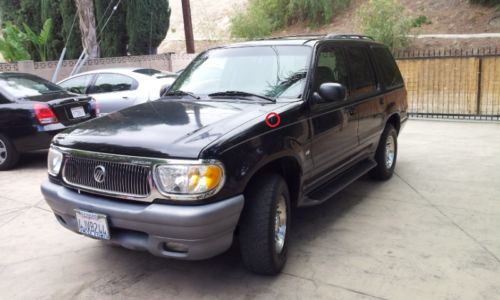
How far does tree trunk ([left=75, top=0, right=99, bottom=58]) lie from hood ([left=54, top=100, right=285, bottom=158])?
42.0 feet

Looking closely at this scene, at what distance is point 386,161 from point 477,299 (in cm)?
309

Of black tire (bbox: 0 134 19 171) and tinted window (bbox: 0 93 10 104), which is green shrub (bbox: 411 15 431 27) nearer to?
tinted window (bbox: 0 93 10 104)

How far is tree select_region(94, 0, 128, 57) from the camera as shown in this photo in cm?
1850

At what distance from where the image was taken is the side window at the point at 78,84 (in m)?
9.66

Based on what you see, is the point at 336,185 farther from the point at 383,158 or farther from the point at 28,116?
the point at 28,116

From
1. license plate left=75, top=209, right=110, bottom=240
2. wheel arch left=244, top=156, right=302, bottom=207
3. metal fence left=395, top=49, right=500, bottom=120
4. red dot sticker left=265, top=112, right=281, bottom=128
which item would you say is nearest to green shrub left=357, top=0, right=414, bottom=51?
metal fence left=395, top=49, right=500, bottom=120

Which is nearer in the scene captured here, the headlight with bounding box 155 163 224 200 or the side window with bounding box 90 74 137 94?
the headlight with bounding box 155 163 224 200

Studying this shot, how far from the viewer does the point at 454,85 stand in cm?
1180

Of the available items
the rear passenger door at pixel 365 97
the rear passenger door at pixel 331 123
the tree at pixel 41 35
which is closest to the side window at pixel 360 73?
the rear passenger door at pixel 365 97

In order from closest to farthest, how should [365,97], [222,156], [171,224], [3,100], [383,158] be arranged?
[171,224] < [222,156] < [365,97] < [383,158] < [3,100]

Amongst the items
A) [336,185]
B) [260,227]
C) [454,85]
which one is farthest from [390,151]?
[454,85]

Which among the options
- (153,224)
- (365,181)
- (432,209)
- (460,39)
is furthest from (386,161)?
(460,39)

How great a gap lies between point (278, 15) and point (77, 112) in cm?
2547

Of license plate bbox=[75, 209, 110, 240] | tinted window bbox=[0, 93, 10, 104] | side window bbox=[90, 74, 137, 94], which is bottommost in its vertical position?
license plate bbox=[75, 209, 110, 240]
